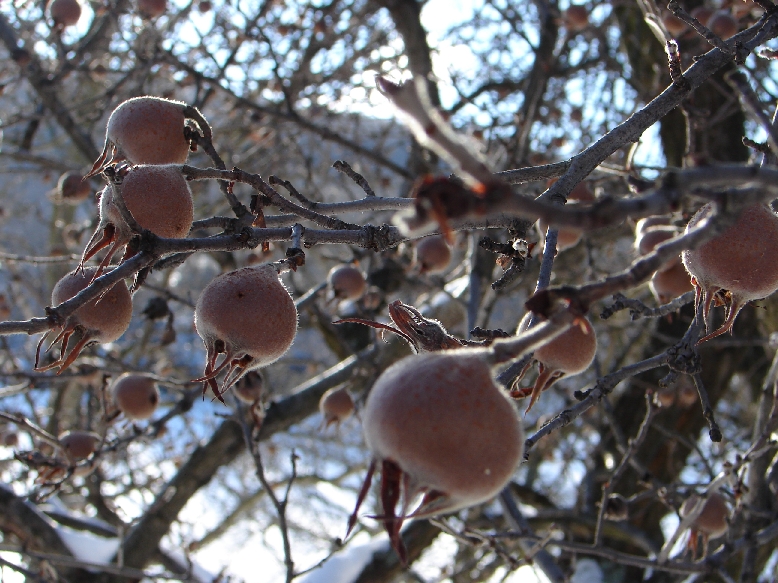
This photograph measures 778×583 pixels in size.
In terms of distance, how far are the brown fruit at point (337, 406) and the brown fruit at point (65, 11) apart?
87.4 inches

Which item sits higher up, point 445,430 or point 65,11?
point 65,11

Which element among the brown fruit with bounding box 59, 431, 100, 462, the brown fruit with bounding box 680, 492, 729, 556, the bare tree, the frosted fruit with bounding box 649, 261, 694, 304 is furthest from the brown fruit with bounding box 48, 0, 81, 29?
the brown fruit with bounding box 680, 492, 729, 556

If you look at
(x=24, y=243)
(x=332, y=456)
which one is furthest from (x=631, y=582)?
(x=24, y=243)

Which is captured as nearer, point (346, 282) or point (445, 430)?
point (445, 430)

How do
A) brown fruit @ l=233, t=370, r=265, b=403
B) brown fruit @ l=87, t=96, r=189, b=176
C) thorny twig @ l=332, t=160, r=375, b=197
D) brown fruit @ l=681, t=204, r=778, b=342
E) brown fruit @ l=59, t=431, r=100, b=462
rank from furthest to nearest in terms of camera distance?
brown fruit @ l=59, t=431, r=100, b=462
brown fruit @ l=233, t=370, r=265, b=403
thorny twig @ l=332, t=160, r=375, b=197
brown fruit @ l=87, t=96, r=189, b=176
brown fruit @ l=681, t=204, r=778, b=342

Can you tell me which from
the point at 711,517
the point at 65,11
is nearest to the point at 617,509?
the point at 711,517

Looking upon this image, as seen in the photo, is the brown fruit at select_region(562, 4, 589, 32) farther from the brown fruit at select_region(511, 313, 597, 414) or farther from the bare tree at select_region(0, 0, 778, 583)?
the brown fruit at select_region(511, 313, 597, 414)

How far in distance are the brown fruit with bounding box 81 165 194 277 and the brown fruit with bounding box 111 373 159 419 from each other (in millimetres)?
1361

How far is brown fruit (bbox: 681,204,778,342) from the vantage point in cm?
101

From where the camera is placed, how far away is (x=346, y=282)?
8.63 feet

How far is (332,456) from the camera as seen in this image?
917cm

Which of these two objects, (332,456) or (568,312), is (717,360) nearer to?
(568,312)

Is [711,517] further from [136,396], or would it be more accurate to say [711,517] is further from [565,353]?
[136,396]

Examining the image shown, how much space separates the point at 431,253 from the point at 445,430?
2.18m
